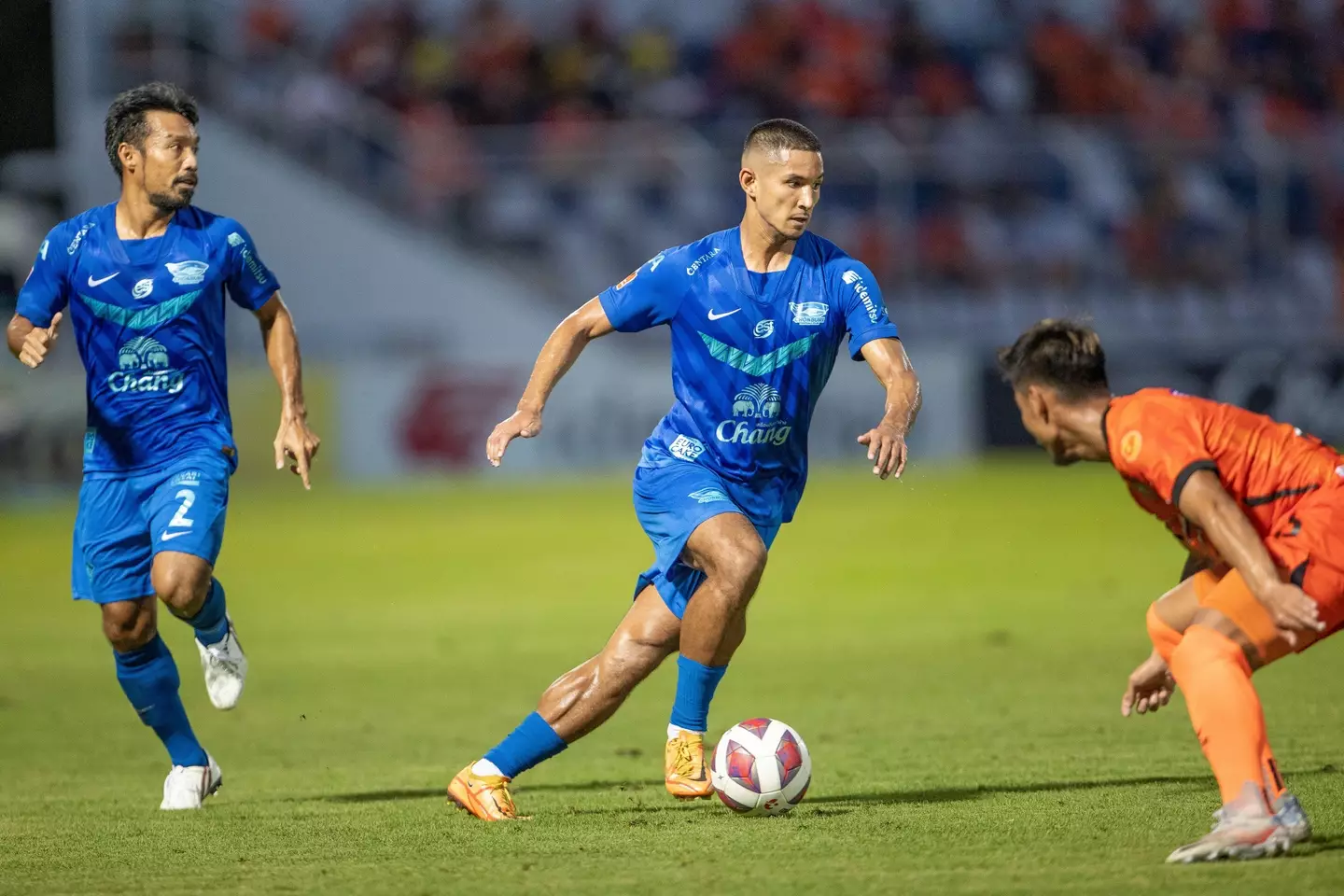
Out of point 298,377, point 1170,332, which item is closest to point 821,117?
point 1170,332

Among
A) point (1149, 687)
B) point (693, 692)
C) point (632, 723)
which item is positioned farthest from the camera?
point (632, 723)

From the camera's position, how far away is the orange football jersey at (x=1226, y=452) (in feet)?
16.2

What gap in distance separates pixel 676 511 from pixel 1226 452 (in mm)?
2012

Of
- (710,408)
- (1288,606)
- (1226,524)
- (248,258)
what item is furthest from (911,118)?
(1288,606)

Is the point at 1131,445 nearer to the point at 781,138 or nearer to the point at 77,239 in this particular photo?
the point at 781,138

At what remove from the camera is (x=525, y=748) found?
20.6 feet

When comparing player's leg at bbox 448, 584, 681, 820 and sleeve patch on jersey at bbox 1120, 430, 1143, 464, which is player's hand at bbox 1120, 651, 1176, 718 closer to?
sleeve patch on jersey at bbox 1120, 430, 1143, 464

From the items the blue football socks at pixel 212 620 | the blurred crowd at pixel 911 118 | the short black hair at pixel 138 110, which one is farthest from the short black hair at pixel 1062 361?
the blurred crowd at pixel 911 118

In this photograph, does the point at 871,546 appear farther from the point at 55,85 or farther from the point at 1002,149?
the point at 55,85

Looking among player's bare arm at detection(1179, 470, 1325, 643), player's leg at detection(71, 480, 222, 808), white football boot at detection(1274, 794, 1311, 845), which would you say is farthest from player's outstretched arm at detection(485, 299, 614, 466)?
white football boot at detection(1274, 794, 1311, 845)

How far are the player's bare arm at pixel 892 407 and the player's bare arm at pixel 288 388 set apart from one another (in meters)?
2.16

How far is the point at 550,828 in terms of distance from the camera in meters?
6.02

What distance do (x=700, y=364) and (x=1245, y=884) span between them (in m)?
2.78

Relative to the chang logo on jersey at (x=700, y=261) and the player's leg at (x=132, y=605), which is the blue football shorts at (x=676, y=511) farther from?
the player's leg at (x=132, y=605)
